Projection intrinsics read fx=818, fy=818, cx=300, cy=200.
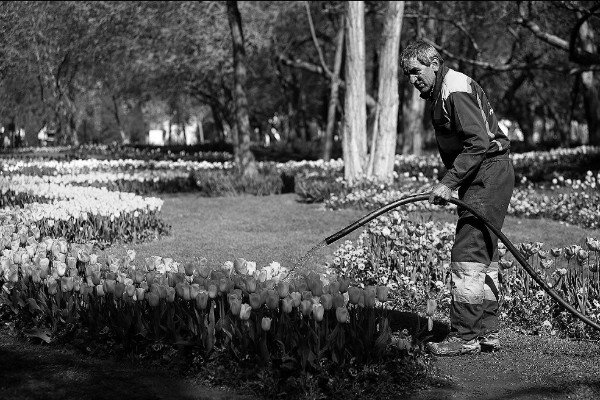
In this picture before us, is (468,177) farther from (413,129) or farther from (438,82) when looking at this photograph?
(413,129)

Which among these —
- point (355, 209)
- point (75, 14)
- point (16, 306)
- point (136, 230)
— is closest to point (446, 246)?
point (16, 306)

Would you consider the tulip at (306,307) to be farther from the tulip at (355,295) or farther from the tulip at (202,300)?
the tulip at (202,300)

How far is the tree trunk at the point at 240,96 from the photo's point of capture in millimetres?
17484

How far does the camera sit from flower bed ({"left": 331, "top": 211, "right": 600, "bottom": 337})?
18.6 feet

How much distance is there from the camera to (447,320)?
6.05 m

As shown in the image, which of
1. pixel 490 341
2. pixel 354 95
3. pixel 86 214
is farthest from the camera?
pixel 354 95

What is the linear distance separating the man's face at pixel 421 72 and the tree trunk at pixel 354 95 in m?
10.9

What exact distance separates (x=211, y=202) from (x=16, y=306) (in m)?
10.4

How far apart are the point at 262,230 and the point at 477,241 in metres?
6.72

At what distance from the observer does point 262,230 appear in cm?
1141

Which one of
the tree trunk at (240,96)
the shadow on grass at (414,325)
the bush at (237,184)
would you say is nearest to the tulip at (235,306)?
the shadow on grass at (414,325)

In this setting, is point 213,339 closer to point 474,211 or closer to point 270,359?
point 270,359

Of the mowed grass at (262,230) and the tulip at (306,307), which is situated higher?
the tulip at (306,307)

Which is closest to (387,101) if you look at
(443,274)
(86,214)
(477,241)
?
(86,214)
